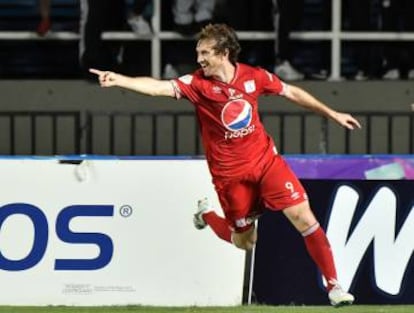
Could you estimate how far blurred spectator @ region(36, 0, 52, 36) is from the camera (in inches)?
548

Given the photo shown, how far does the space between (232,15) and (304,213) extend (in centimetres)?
537

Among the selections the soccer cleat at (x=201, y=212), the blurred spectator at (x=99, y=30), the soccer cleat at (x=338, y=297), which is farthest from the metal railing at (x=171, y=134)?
the soccer cleat at (x=338, y=297)

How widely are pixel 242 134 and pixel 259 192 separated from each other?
477 millimetres

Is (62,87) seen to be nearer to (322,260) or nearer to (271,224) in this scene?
(271,224)

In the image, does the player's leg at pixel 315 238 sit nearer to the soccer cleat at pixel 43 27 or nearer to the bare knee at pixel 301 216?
the bare knee at pixel 301 216

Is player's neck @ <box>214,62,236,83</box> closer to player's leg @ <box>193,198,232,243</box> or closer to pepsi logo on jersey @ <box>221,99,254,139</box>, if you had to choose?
pepsi logo on jersey @ <box>221,99,254,139</box>

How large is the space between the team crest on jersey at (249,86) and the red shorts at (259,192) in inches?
20.8

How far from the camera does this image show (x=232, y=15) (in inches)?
555

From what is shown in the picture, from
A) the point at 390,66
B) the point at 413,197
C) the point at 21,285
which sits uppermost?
the point at 390,66

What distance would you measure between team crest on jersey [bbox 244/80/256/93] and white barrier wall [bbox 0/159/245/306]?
108 centimetres

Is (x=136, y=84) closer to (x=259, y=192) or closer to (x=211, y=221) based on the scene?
(x=259, y=192)

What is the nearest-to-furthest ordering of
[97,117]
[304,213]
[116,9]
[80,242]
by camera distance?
[304,213], [80,242], [97,117], [116,9]

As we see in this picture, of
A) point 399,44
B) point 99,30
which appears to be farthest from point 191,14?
point 399,44

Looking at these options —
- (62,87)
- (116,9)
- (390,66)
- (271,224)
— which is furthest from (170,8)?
(271,224)
